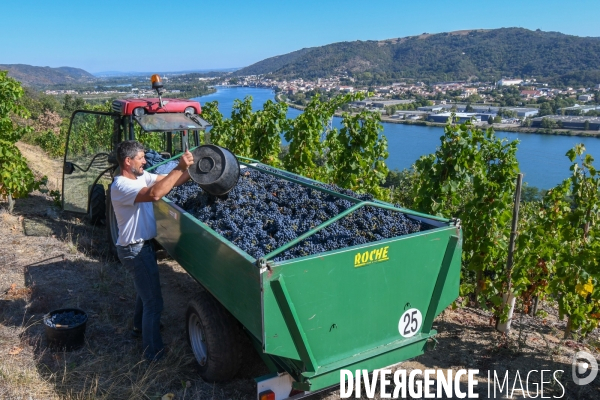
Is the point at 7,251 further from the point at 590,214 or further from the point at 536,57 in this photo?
the point at 536,57

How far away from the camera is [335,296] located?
2.80m

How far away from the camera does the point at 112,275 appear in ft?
18.4

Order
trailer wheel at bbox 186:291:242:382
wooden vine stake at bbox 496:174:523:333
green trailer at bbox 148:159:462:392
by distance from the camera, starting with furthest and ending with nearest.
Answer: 1. wooden vine stake at bbox 496:174:523:333
2. trailer wheel at bbox 186:291:242:382
3. green trailer at bbox 148:159:462:392

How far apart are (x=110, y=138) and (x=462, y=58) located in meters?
60.5

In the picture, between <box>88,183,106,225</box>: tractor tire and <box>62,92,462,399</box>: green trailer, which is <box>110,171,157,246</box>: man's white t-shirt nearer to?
<box>62,92,462,399</box>: green trailer

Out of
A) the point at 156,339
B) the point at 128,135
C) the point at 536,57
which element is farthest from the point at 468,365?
the point at 536,57

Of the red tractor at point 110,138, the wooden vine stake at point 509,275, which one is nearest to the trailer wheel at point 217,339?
the wooden vine stake at point 509,275

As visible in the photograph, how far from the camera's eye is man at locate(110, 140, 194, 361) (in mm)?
3543

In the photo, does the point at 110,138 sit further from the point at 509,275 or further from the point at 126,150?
the point at 509,275

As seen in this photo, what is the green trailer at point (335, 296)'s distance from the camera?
263 cm

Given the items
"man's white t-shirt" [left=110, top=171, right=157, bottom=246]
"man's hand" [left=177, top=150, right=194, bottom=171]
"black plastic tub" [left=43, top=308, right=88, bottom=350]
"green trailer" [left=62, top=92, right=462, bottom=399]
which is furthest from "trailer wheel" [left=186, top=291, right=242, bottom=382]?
"black plastic tub" [left=43, top=308, right=88, bottom=350]

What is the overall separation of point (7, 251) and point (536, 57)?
58683 mm

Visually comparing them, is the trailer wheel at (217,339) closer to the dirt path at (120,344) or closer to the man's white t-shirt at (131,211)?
the dirt path at (120,344)

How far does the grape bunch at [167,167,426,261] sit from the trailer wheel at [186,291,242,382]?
22.9 inches
